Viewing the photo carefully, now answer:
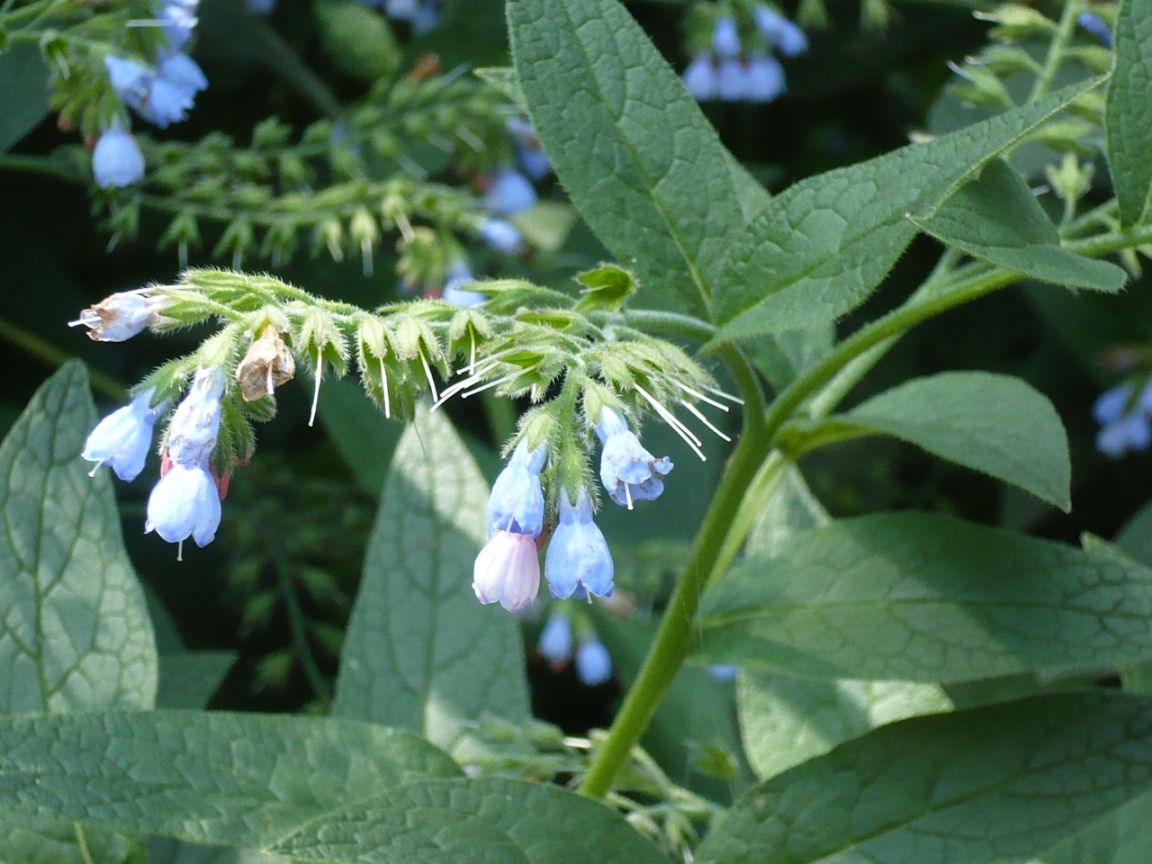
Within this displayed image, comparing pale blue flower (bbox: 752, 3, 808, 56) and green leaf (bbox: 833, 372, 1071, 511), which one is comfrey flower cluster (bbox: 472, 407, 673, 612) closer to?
green leaf (bbox: 833, 372, 1071, 511)

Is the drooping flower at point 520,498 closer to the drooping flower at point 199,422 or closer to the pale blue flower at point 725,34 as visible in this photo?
the drooping flower at point 199,422

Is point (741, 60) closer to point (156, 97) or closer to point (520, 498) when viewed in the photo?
point (156, 97)

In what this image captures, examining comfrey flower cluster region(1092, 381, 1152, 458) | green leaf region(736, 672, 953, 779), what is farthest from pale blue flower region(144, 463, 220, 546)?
comfrey flower cluster region(1092, 381, 1152, 458)

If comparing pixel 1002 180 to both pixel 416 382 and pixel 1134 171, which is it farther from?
pixel 416 382

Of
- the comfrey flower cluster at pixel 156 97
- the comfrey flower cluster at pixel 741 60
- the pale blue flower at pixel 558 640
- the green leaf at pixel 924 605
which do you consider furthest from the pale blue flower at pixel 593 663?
the comfrey flower cluster at pixel 741 60

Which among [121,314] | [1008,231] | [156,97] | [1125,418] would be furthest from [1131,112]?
[1125,418]
